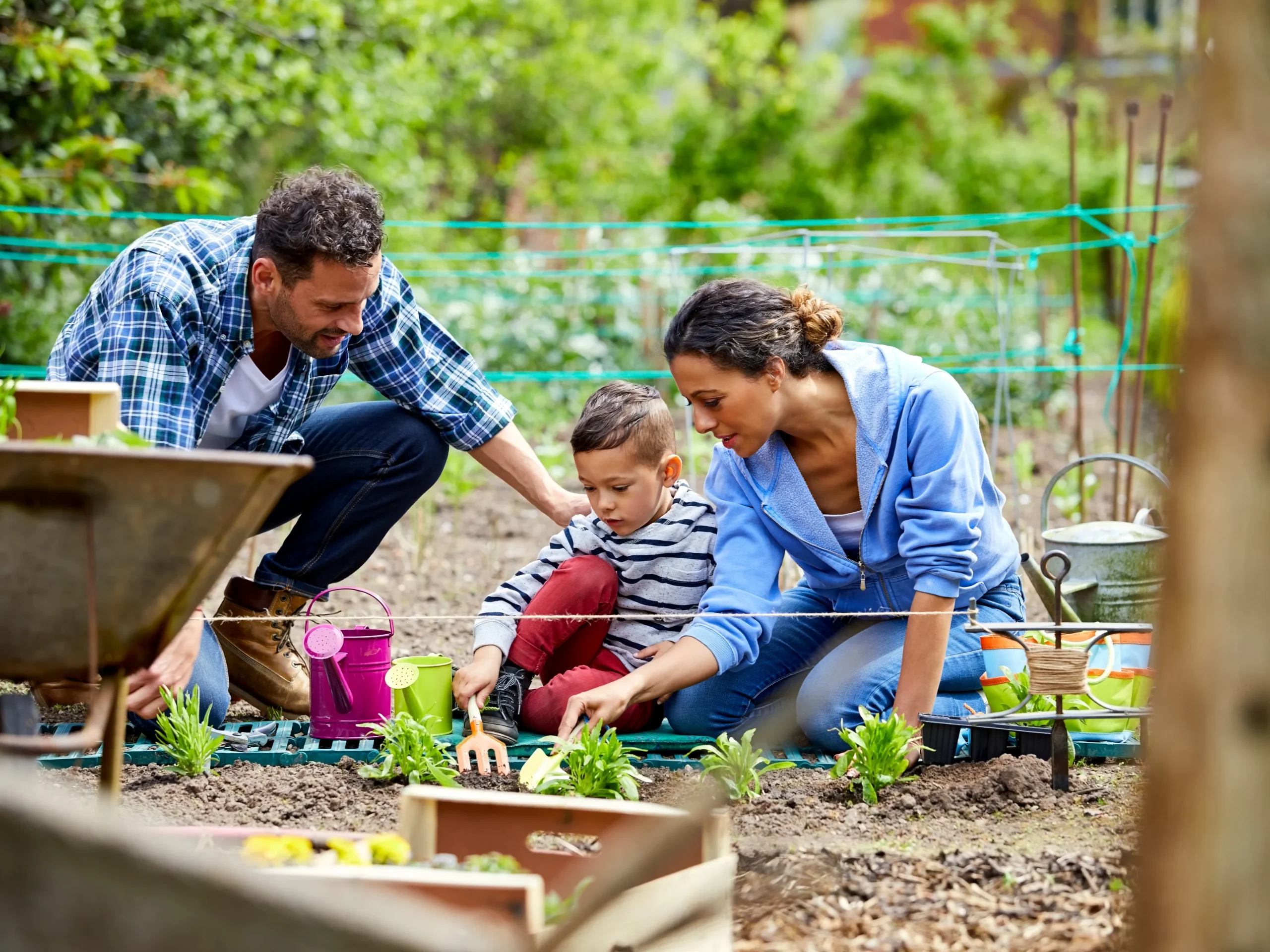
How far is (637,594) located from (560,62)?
1167cm

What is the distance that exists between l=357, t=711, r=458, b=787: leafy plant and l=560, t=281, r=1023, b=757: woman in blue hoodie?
11.7 inches

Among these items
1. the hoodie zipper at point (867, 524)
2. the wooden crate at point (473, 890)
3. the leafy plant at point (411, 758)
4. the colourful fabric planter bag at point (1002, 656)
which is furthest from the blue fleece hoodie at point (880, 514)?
the wooden crate at point (473, 890)

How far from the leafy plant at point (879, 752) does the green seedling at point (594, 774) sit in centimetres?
50

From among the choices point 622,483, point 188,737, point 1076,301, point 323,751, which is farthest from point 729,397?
point 1076,301

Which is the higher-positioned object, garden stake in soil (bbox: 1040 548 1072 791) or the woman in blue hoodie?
the woman in blue hoodie

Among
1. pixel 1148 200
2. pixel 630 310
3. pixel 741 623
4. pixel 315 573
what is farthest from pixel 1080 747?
pixel 1148 200

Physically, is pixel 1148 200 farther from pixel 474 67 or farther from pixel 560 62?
pixel 474 67

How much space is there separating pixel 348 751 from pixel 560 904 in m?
1.43

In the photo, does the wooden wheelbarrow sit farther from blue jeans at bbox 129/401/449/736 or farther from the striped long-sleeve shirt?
blue jeans at bbox 129/401/449/736

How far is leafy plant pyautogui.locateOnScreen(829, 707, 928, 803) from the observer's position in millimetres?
2738

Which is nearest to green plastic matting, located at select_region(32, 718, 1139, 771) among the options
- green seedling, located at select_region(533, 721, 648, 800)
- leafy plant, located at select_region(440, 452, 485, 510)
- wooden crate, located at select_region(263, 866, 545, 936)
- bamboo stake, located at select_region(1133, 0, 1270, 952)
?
green seedling, located at select_region(533, 721, 648, 800)

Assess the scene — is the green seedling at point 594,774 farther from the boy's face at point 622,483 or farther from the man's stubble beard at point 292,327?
the man's stubble beard at point 292,327

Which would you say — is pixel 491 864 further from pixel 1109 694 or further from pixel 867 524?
pixel 1109 694

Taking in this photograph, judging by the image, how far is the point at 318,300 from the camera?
10.1 feet
